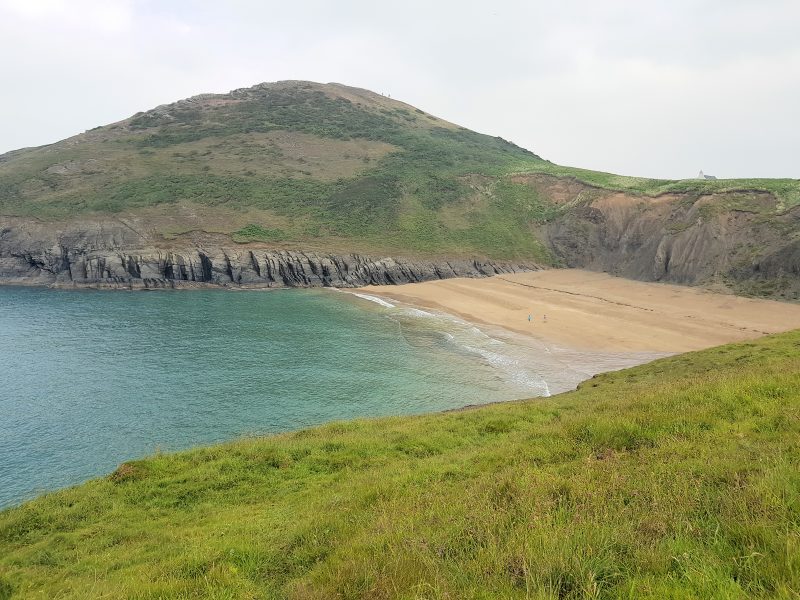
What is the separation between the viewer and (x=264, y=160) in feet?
351

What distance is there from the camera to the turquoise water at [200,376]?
22906 millimetres

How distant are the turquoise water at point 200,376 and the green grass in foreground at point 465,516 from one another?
32.1ft

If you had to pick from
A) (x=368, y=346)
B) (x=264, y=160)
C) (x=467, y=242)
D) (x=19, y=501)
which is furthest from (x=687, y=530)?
(x=264, y=160)

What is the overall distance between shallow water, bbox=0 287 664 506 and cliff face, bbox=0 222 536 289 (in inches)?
611

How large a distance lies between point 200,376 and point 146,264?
49.8 m

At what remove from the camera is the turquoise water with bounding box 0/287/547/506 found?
22906mm

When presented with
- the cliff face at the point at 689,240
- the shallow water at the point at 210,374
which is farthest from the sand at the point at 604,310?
the shallow water at the point at 210,374

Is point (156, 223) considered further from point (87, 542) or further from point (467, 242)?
point (87, 542)

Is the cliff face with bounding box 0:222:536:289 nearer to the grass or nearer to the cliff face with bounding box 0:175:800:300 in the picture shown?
the cliff face with bounding box 0:175:800:300

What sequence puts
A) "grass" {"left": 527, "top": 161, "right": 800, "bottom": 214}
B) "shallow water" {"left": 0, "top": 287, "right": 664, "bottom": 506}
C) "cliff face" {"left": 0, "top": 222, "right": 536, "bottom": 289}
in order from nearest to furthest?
"shallow water" {"left": 0, "top": 287, "right": 664, "bottom": 506} < "grass" {"left": 527, "top": 161, "right": 800, "bottom": 214} < "cliff face" {"left": 0, "top": 222, "right": 536, "bottom": 289}

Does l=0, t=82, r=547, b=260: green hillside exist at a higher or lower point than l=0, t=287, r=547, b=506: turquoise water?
higher

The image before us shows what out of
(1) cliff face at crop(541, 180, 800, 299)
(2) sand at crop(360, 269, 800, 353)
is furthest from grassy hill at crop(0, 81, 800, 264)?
(2) sand at crop(360, 269, 800, 353)

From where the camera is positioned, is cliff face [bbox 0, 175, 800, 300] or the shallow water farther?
cliff face [bbox 0, 175, 800, 300]

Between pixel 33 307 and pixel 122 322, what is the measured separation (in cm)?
1805
